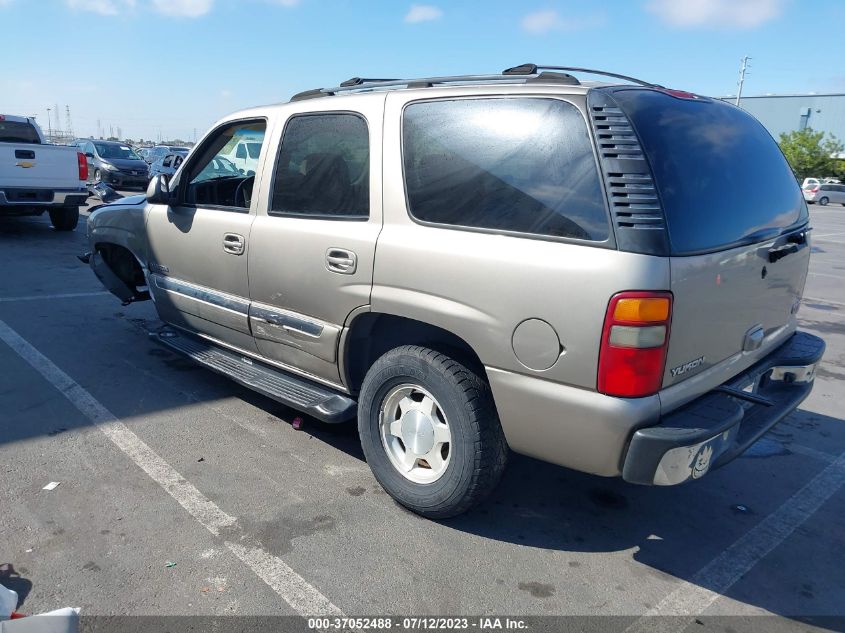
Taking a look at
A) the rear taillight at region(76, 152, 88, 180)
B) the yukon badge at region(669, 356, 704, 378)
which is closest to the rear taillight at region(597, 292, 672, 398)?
the yukon badge at region(669, 356, 704, 378)

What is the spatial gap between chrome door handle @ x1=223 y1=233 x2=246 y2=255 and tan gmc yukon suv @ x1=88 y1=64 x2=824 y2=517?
0.04 ft

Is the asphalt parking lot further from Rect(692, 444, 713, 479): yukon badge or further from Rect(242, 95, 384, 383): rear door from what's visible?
Rect(242, 95, 384, 383): rear door

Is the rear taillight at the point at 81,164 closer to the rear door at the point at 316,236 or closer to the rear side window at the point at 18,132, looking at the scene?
the rear side window at the point at 18,132

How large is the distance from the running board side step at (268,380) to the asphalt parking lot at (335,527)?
0.34 meters

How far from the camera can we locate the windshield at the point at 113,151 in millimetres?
21312

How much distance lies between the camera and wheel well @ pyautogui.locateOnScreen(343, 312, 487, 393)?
314cm

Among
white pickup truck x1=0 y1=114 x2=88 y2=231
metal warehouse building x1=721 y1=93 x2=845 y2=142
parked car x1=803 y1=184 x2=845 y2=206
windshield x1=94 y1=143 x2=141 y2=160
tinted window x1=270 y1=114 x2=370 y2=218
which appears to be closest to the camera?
tinted window x1=270 y1=114 x2=370 y2=218

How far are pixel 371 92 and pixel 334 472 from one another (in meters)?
2.11

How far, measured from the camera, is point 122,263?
5746mm

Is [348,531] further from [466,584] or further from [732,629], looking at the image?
[732,629]

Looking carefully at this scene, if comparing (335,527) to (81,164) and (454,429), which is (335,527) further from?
(81,164)

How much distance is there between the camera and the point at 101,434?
4.04 m

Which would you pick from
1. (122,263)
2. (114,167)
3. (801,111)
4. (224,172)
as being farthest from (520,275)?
(801,111)

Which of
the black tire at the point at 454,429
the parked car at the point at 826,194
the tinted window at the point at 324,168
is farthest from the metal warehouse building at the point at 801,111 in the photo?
the black tire at the point at 454,429
